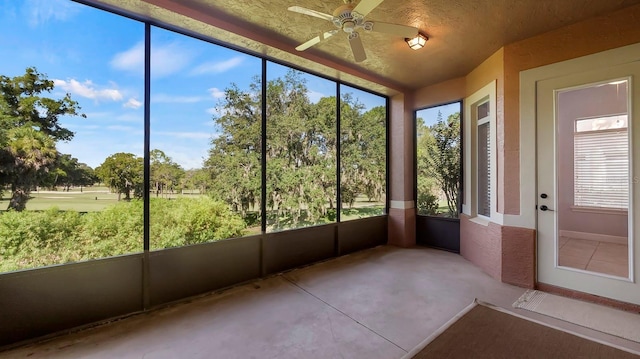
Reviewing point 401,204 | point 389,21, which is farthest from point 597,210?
point 389,21

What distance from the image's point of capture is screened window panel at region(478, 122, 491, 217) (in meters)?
4.04

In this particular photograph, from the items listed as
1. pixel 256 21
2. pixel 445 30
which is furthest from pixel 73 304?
pixel 445 30

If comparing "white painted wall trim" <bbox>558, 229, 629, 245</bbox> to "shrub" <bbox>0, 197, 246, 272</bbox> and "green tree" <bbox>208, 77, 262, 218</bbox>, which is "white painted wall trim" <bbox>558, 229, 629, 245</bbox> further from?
"shrub" <bbox>0, 197, 246, 272</bbox>

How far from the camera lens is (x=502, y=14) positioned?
271 cm

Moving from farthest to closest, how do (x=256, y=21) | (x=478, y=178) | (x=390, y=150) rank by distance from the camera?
(x=390, y=150), (x=478, y=178), (x=256, y=21)

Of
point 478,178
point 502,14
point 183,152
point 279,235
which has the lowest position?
point 279,235

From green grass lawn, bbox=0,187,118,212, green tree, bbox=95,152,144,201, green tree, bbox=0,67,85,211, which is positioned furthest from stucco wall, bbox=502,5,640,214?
green tree, bbox=0,67,85,211

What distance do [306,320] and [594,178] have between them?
386cm

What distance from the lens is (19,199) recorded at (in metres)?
2.21

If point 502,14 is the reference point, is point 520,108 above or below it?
below

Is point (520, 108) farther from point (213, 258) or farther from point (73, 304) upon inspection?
point (73, 304)

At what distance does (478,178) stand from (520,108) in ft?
4.27

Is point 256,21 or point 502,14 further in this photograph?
point 256,21

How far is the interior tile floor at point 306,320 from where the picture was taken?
2.09 metres
